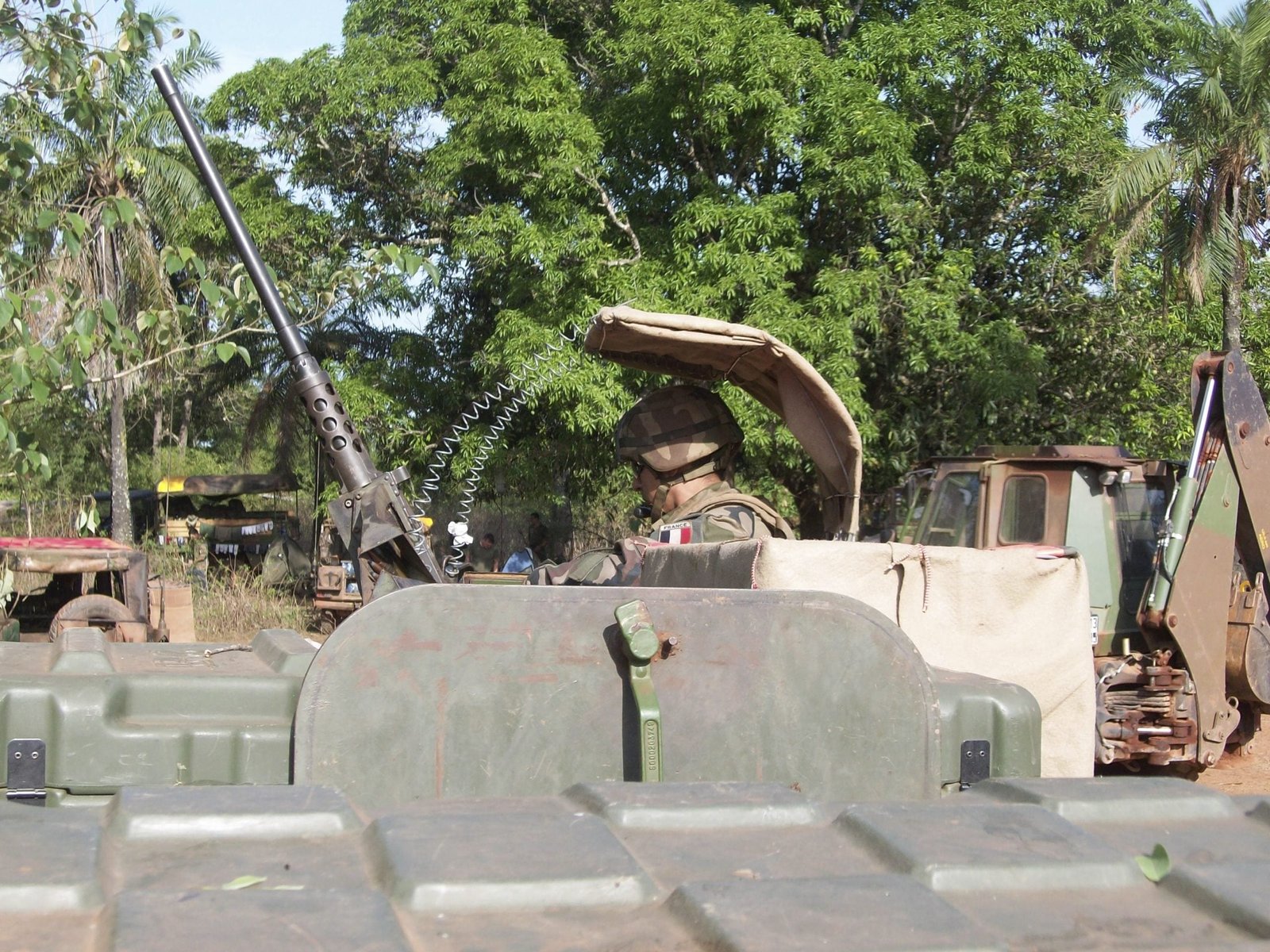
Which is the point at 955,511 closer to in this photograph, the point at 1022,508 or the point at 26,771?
the point at 1022,508

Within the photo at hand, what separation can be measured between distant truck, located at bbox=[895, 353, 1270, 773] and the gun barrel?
522cm

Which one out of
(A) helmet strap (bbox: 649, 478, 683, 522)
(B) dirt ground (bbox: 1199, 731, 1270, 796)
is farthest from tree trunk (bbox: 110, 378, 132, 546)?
(A) helmet strap (bbox: 649, 478, 683, 522)

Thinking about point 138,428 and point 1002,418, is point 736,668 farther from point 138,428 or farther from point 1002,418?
point 138,428

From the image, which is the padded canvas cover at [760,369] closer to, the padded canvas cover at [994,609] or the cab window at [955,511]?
the padded canvas cover at [994,609]

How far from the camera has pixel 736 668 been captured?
217 centimetres

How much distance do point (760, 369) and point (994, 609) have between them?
1.15 m

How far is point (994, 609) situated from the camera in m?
2.88

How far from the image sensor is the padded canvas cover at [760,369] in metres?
3.41

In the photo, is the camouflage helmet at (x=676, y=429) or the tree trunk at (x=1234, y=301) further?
the tree trunk at (x=1234, y=301)

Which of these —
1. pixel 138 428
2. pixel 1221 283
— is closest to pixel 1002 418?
pixel 1221 283

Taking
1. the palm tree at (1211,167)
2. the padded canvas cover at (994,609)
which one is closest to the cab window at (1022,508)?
the palm tree at (1211,167)

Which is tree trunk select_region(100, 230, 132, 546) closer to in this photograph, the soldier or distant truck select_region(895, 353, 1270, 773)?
distant truck select_region(895, 353, 1270, 773)

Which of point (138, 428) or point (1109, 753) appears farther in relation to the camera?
point (138, 428)

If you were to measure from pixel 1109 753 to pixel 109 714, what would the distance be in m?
7.51
